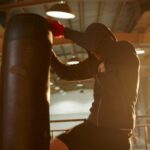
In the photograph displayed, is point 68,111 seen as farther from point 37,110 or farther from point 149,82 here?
point 37,110

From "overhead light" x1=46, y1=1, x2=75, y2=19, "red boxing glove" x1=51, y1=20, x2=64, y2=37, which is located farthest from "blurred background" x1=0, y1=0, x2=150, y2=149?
"red boxing glove" x1=51, y1=20, x2=64, y2=37

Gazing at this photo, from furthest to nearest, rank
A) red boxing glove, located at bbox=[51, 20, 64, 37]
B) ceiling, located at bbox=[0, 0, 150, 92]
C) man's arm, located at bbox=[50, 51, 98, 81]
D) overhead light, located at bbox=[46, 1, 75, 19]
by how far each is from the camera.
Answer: ceiling, located at bbox=[0, 0, 150, 92], overhead light, located at bbox=[46, 1, 75, 19], man's arm, located at bbox=[50, 51, 98, 81], red boxing glove, located at bbox=[51, 20, 64, 37]

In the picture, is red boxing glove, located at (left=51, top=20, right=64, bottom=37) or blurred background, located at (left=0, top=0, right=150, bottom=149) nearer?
red boxing glove, located at (left=51, top=20, right=64, bottom=37)

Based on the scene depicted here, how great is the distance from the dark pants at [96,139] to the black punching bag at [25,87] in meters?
0.16

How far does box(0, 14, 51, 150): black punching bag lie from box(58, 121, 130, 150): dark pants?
161 mm

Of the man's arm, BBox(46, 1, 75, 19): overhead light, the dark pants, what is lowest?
the dark pants

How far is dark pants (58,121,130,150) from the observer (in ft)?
7.11

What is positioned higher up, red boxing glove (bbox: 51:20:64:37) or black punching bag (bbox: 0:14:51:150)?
red boxing glove (bbox: 51:20:64:37)

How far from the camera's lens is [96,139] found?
7.13ft

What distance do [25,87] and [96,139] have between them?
55 centimetres

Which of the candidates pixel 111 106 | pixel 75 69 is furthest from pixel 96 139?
pixel 75 69

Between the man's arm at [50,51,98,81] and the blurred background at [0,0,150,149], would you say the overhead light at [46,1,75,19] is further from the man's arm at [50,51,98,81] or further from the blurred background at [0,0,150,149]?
the man's arm at [50,51,98,81]

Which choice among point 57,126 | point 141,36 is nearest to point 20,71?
point 141,36

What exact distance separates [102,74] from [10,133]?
0.71 m
